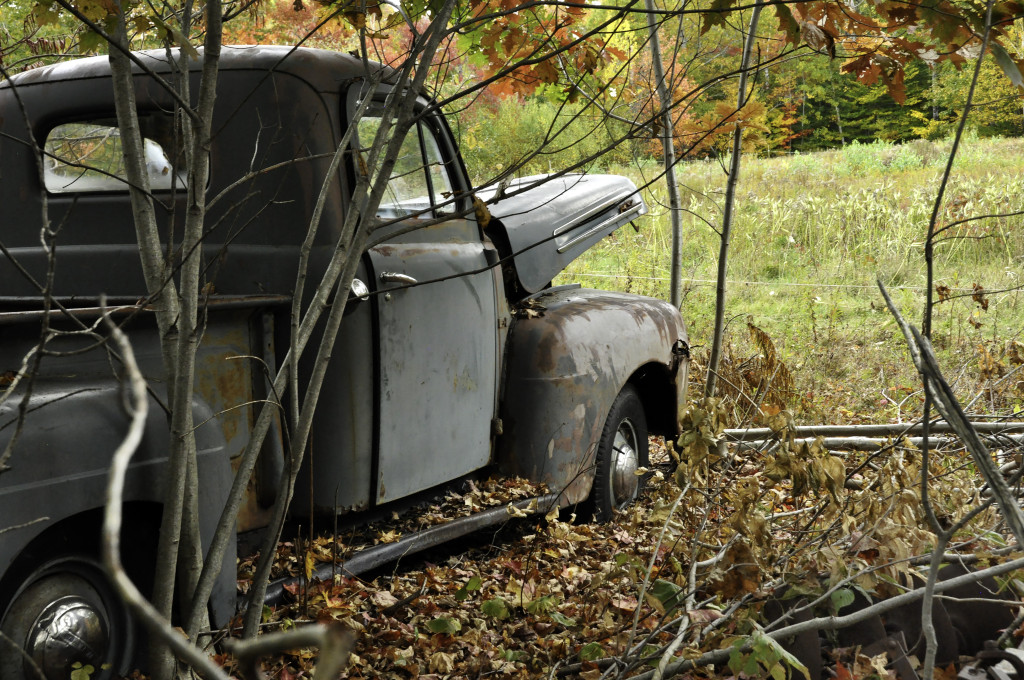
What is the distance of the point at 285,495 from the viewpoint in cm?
229

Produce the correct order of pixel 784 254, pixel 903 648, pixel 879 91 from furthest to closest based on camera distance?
pixel 879 91
pixel 784 254
pixel 903 648

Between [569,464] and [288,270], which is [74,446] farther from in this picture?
[569,464]

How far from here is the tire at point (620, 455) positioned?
13.8 ft

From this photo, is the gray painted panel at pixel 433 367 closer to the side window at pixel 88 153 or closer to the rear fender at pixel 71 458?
the rear fender at pixel 71 458

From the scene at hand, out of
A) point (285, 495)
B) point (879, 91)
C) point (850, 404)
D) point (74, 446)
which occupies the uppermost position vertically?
point (879, 91)

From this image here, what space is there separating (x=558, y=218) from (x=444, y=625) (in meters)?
2.21

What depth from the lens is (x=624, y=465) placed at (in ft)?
14.7

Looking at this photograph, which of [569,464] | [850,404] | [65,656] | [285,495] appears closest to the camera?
[65,656]

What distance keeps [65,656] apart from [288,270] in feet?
4.32

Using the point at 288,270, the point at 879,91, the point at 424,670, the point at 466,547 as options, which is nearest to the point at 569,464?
the point at 466,547

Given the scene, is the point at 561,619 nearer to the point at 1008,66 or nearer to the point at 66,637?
the point at 66,637

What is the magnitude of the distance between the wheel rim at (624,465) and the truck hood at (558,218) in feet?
2.73

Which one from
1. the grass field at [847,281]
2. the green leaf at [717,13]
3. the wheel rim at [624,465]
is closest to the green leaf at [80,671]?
the green leaf at [717,13]

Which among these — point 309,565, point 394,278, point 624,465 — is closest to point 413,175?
point 394,278
